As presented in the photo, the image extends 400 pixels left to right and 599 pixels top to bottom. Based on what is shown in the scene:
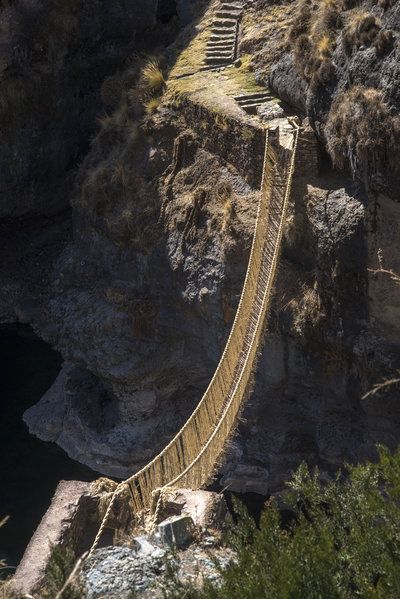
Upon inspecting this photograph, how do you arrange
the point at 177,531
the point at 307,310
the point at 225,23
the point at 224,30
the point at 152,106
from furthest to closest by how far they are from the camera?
the point at 225,23 < the point at 224,30 < the point at 152,106 < the point at 307,310 < the point at 177,531

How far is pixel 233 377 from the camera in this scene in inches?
644

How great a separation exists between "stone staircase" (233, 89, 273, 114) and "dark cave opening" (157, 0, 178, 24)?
5328mm

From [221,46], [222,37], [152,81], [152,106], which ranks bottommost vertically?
[152,106]

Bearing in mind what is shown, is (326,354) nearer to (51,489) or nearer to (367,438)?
(367,438)

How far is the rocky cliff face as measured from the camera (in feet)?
57.4

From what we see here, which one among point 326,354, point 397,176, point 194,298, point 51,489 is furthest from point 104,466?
point 397,176

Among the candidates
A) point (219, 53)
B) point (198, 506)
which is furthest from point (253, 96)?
point (198, 506)

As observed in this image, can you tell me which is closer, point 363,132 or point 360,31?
point 363,132

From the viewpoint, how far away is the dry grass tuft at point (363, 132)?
16062mm

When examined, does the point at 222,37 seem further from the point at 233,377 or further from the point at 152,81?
the point at 233,377

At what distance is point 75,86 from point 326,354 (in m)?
9.67

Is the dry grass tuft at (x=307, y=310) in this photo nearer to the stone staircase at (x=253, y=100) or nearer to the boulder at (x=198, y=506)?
the stone staircase at (x=253, y=100)

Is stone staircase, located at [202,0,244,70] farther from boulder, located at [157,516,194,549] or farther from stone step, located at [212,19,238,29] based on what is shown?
boulder, located at [157,516,194,549]

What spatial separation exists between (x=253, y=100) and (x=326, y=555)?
12293 mm
